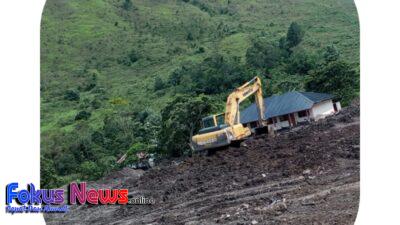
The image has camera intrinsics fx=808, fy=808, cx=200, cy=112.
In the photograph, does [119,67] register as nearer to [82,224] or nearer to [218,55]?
[218,55]

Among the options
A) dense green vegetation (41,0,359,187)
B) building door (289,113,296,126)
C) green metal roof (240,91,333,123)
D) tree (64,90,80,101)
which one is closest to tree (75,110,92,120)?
dense green vegetation (41,0,359,187)

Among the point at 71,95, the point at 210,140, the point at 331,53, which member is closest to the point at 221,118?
the point at 210,140

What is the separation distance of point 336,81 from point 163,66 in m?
2.30

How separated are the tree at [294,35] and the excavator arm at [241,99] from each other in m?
0.64

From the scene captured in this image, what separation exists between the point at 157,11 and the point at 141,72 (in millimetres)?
769

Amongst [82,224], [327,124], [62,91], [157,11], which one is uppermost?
[157,11]

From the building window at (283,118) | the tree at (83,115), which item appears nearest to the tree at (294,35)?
the building window at (283,118)

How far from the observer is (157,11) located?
9812 mm

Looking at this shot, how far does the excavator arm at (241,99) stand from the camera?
9.12 m

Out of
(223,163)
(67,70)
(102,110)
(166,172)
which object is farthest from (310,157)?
(67,70)

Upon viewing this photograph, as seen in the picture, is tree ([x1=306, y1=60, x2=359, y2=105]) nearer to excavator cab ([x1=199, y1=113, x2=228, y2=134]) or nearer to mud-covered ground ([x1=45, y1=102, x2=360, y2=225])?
mud-covered ground ([x1=45, y1=102, x2=360, y2=225])

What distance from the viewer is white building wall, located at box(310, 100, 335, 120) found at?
8680mm

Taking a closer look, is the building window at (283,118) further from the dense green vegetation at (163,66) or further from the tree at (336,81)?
the tree at (336,81)

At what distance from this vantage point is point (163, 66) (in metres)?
9.87
